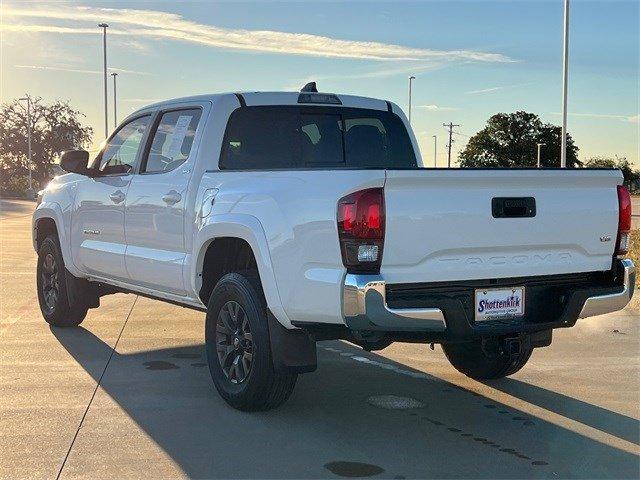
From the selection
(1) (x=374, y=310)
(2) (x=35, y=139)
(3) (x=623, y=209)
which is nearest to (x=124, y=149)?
(1) (x=374, y=310)

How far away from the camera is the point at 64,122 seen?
76.2 metres

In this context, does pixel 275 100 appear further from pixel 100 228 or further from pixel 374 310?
pixel 374 310

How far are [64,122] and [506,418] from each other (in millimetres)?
75611

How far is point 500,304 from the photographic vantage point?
4793mm

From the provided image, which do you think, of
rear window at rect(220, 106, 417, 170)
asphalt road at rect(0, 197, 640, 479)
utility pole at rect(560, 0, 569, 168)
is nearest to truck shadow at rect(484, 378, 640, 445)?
asphalt road at rect(0, 197, 640, 479)

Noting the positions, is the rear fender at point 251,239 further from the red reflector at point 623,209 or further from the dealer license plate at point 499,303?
the red reflector at point 623,209

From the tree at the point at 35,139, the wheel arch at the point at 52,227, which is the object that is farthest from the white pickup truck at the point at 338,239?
the tree at the point at 35,139

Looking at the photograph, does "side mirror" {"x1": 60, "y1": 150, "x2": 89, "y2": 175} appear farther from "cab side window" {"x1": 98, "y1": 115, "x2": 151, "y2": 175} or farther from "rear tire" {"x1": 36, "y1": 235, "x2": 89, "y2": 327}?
"rear tire" {"x1": 36, "y1": 235, "x2": 89, "y2": 327}

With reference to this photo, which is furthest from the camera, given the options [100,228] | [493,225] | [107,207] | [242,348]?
[100,228]

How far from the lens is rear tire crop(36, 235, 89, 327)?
8086 mm

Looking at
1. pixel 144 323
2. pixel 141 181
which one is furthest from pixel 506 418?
pixel 144 323

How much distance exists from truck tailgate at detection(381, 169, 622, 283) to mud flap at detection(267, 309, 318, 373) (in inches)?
34.6

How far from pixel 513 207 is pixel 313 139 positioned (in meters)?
2.23

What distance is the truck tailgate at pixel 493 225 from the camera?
449 centimetres
